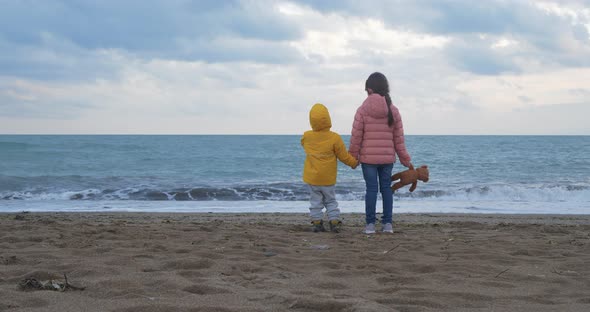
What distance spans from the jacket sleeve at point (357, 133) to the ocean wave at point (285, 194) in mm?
7486

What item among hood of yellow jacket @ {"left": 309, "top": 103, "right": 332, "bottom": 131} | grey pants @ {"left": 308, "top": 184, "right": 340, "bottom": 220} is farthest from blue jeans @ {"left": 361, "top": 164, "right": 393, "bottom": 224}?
hood of yellow jacket @ {"left": 309, "top": 103, "right": 332, "bottom": 131}

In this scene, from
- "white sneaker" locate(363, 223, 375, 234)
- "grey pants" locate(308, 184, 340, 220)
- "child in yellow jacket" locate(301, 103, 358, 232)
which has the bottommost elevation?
"white sneaker" locate(363, 223, 375, 234)

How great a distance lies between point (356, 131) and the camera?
18.9ft

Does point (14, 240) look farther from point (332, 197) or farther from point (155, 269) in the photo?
point (332, 197)

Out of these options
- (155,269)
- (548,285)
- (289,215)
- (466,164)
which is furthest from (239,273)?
(466,164)

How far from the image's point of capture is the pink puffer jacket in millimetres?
5668

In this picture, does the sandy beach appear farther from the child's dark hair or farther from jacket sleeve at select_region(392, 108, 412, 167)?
the child's dark hair

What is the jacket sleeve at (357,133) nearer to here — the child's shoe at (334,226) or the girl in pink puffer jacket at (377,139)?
the girl in pink puffer jacket at (377,139)

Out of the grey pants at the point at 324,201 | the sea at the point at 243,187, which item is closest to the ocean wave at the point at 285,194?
the sea at the point at 243,187

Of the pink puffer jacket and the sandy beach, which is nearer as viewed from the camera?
the sandy beach

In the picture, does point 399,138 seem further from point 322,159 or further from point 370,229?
point 370,229

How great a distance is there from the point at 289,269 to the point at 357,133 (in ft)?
7.76

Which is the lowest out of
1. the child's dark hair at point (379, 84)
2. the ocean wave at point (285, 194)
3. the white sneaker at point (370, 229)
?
the ocean wave at point (285, 194)

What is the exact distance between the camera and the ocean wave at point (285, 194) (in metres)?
13.4
